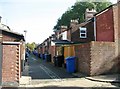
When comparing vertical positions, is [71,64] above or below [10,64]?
below

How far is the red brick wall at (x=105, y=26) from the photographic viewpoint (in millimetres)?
21331

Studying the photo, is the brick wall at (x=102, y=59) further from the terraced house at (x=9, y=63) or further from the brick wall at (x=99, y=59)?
the terraced house at (x=9, y=63)

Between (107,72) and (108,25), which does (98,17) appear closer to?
(108,25)

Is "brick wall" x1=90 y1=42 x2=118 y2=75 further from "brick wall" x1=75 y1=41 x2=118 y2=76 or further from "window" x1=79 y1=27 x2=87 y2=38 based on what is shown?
"window" x1=79 y1=27 x2=87 y2=38

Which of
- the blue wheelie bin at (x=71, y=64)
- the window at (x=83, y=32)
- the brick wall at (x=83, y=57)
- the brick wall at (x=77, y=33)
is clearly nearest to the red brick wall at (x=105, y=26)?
→ the brick wall at (x=83, y=57)

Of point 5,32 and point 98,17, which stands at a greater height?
point 98,17

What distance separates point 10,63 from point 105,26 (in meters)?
11.5

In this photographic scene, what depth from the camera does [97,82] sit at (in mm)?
14453

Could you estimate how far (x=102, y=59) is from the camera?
56.0 feet

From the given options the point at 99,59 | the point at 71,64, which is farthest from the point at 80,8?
the point at 99,59

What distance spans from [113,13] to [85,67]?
20.7 ft

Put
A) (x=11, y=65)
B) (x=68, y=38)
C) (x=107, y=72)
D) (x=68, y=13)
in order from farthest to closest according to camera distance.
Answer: (x=68, y=13)
(x=68, y=38)
(x=107, y=72)
(x=11, y=65)

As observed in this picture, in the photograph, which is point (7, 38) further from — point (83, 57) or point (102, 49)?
point (102, 49)

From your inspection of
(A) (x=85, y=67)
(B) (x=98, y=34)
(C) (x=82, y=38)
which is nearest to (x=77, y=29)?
(C) (x=82, y=38)
